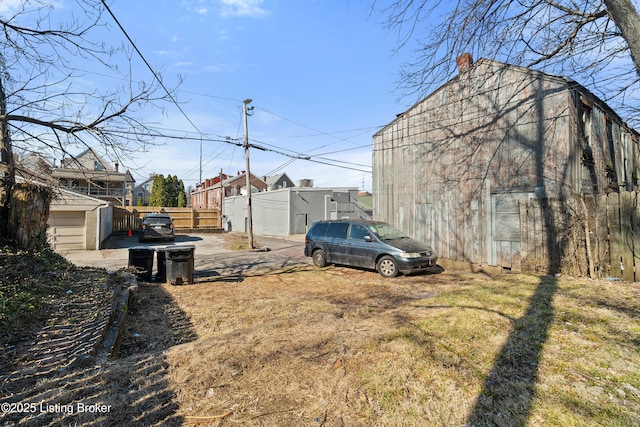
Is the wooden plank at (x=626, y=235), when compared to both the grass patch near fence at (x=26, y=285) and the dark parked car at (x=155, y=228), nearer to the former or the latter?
the grass patch near fence at (x=26, y=285)

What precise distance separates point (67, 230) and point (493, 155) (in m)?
18.5

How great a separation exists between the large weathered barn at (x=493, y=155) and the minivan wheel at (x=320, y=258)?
11.3 feet

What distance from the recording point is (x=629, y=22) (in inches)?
158

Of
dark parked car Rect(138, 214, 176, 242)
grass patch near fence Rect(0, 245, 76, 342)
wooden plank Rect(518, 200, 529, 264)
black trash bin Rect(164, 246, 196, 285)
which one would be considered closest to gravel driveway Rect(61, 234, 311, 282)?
black trash bin Rect(164, 246, 196, 285)

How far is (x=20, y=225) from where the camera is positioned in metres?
A: 6.83

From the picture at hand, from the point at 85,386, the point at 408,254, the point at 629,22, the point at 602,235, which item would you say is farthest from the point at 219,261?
the point at 629,22

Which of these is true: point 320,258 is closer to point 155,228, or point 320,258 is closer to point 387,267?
point 387,267

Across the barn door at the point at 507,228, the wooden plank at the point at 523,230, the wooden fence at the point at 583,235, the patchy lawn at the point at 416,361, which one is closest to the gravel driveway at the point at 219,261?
the patchy lawn at the point at 416,361

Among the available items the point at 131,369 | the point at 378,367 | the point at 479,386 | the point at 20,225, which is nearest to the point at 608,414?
the point at 479,386

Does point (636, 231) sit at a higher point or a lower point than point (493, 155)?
lower

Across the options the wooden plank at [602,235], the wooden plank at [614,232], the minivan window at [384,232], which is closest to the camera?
the wooden plank at [614,232]

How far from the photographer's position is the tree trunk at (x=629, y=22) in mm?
4004

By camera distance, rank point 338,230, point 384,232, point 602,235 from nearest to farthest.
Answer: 1. point 602,235
2. point 384,232
3. point 338,230

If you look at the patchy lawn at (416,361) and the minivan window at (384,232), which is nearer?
the patchy lawn at (416,361)
